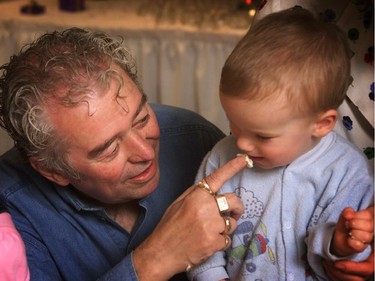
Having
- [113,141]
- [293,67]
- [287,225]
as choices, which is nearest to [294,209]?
[287,225]

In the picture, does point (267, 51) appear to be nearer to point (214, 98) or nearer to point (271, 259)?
point (271, 259)

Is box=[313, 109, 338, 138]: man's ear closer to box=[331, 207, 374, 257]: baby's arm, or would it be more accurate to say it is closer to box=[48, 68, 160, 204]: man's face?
box=[331, 207, 374, 257]: baby's arm

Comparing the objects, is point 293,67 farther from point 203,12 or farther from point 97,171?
point 203,12

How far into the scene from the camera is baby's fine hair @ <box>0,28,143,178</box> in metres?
1.45

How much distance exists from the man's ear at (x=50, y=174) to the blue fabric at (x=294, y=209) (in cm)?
41

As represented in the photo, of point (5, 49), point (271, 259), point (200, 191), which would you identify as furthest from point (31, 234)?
point (5, 49)

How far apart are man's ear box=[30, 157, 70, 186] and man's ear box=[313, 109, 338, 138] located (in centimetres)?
68

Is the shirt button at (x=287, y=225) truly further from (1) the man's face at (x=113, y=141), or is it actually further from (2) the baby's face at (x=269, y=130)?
(1) the man's face at (x=113, y=141)

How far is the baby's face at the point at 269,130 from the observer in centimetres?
116

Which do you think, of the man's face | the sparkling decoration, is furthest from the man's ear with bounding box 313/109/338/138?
the sparkling decoration

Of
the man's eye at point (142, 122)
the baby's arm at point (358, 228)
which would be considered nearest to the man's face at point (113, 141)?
the man's eye at point (142, 122)

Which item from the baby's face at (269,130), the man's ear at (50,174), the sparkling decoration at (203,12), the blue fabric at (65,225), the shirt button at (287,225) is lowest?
the blue fabric at (65,225)

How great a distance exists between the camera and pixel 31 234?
1.67 m

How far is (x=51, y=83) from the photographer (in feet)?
4.76
